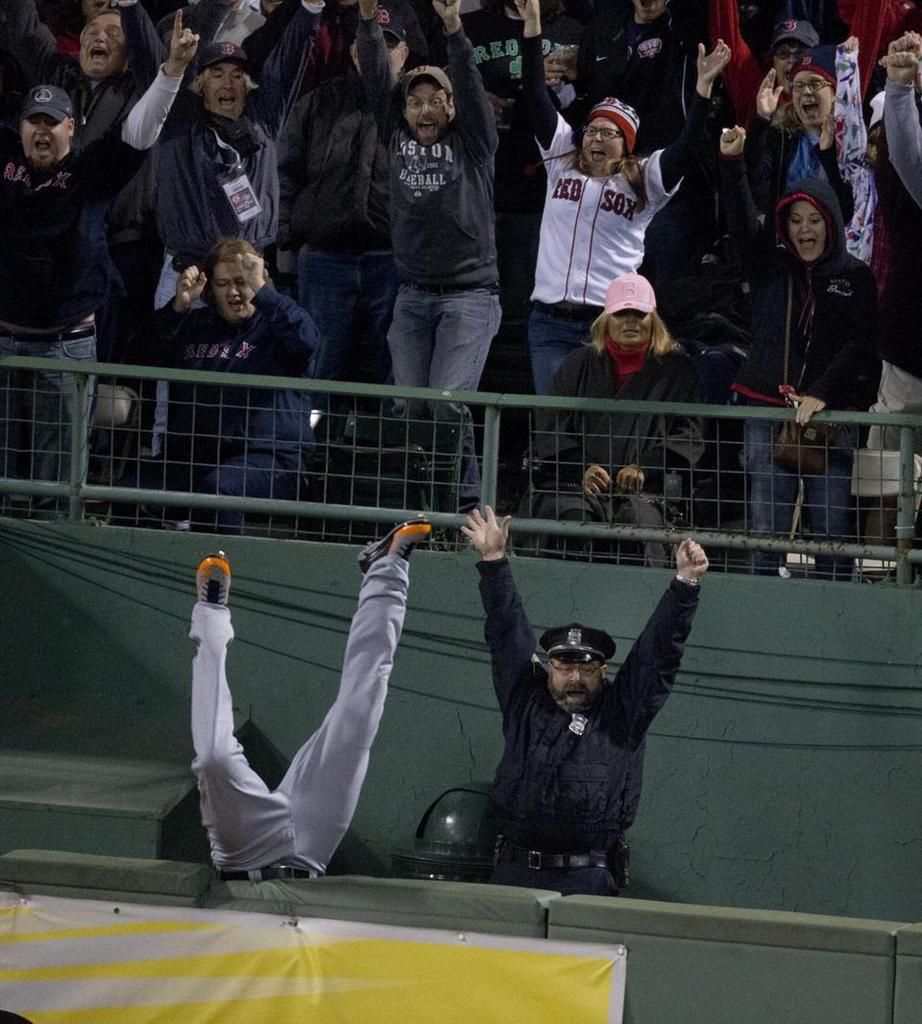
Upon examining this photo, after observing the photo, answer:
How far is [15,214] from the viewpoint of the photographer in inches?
351

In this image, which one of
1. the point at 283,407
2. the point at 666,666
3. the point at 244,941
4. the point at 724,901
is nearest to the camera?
the point at 244,941

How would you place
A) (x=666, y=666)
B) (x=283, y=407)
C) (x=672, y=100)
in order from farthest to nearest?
(x=672, y=100) → (x=283, y=407) → (x=666, y=666)

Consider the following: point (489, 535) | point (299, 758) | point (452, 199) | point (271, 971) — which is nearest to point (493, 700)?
point (489, 535)

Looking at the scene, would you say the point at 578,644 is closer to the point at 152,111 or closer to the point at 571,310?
the point at 571,310

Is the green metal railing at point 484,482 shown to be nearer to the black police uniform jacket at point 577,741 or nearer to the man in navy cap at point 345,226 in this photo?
the black police uniform jacket at point 577,741

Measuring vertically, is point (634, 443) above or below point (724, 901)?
above

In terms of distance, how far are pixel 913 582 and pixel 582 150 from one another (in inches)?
107

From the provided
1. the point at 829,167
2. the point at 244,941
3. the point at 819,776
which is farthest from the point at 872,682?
the point at 244,941

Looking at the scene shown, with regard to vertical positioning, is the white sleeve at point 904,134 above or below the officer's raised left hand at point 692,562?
above

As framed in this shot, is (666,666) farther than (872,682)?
No

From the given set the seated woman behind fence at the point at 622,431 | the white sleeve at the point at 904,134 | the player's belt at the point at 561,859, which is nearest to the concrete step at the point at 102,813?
the player's belt at the point at 561,859

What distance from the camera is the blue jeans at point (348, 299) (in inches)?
367

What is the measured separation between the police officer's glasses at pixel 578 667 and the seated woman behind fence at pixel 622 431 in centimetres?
94

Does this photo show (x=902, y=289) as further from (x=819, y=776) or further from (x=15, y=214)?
(x=15, y=214)
